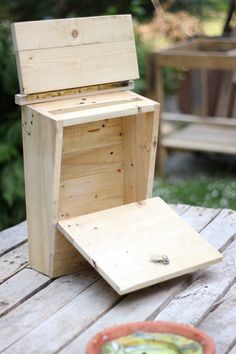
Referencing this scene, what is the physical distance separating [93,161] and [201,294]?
673mm

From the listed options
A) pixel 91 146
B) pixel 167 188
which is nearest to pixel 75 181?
pixel 91 146

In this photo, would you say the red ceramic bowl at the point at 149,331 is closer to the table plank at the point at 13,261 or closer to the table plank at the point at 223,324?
the table plank at the point at 223,324

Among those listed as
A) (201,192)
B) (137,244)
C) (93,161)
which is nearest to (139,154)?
(93,161)

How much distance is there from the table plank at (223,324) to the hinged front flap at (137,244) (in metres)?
0.17

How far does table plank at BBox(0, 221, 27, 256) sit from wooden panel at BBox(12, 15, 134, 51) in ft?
2.96

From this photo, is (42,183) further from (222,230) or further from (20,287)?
(222,230)

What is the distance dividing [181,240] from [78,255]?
0.41 m

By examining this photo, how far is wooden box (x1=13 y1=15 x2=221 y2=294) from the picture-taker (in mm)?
2342

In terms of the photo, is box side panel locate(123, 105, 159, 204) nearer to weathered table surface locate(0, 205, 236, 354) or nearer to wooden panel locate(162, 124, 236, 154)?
weathered table surface locate(0, 205, 236, 354)

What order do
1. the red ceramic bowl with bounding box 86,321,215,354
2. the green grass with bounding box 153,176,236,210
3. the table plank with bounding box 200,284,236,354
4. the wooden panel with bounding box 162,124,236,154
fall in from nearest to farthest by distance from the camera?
the red ceramic bowl with bounding box 86,321,215,354 < the table plank with bounding box 200,284,236,354 < the green grass with bounding box 153,176,236,210 < the wooden panel with bounding box 162,124,236,154

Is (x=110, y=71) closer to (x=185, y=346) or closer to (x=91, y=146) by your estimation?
(x=91, y=146)

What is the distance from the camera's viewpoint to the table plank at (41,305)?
2.14 metres

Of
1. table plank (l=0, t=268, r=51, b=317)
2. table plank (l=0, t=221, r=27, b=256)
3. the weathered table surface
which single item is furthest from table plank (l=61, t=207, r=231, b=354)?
table plank (l=0, t=221, r=27, b=256)

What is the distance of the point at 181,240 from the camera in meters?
2.46
